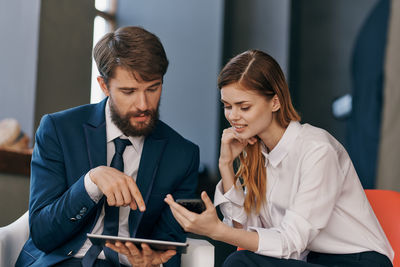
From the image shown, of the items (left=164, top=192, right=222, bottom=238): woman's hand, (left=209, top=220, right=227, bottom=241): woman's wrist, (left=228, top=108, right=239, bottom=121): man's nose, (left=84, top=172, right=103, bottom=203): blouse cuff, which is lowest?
(left=209, top=220, right=227, bottom=241): woman's wrist

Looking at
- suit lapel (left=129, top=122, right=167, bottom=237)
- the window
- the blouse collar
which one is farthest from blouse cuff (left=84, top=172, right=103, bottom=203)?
the window

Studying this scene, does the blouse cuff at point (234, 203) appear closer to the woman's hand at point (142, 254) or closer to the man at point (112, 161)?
the man at point (112, 161)

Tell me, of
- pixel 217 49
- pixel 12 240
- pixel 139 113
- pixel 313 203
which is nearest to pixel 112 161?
pixel 139 113

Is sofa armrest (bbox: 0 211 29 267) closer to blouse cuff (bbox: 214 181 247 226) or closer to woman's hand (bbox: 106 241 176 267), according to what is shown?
woman's hand (bbox: 106 241 176 267)

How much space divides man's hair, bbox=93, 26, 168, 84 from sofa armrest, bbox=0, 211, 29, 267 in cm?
66

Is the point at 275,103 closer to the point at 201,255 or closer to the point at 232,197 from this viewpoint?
the point at 232,197

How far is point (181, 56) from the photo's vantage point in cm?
384

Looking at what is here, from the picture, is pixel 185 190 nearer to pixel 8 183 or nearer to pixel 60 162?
pixel 60 162

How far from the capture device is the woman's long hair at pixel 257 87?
176 centimetres

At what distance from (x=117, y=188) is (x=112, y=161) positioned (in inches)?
13.2

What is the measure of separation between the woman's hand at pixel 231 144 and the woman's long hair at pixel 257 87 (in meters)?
0.04

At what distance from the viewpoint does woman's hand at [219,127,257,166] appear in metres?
1.90

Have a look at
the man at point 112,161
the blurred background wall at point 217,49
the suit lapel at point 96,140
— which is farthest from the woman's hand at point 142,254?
the blurred background wall at point 217,49

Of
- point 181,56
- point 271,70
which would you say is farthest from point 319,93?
point 271,70
